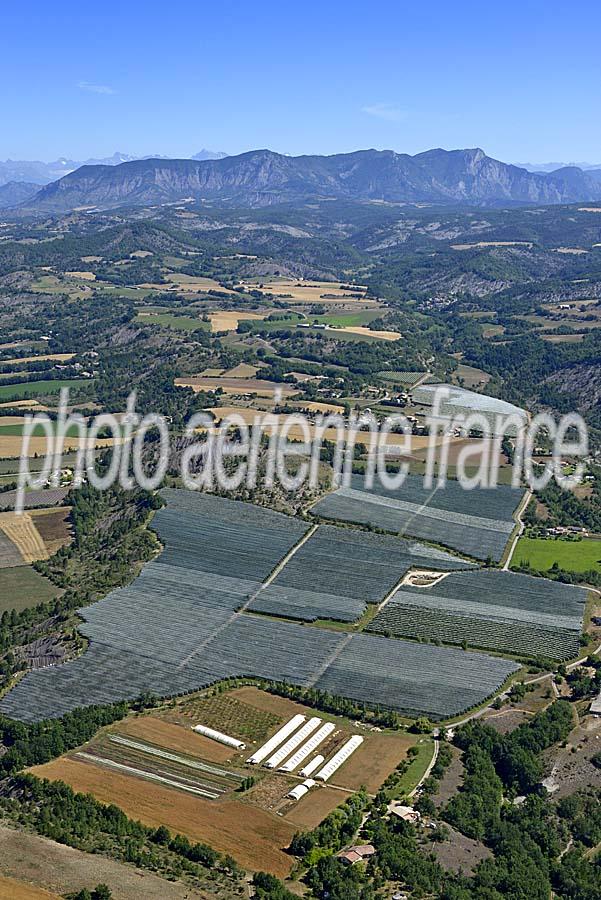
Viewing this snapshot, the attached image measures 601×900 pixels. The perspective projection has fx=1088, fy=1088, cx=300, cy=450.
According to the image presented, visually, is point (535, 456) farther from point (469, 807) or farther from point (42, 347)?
point (42, 347)

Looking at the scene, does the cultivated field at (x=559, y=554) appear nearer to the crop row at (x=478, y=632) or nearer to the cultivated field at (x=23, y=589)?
the crop row at (x=478, y=632)

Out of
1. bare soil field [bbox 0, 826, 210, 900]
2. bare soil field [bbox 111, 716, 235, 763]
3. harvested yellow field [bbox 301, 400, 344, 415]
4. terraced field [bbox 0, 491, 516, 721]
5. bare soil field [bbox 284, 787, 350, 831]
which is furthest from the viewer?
harvested yellow field [bbox 301, 400, 344, 415]

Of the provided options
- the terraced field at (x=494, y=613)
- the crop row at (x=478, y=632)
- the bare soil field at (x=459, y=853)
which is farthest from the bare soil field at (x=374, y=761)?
the terraced field at (x=494, y=613)

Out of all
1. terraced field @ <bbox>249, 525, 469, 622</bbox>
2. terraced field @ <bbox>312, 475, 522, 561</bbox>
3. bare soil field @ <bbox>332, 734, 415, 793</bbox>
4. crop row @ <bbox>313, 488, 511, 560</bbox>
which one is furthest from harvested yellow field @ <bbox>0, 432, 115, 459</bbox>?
bare soil field @ <bbox>332, 734, 415, 793</bbox>

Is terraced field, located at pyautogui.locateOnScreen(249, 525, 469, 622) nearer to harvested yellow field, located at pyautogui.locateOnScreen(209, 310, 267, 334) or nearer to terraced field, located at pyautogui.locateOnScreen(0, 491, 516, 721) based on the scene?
terraced field, located at pyautogui.locateOnScreen(0, 491, 516, 721)

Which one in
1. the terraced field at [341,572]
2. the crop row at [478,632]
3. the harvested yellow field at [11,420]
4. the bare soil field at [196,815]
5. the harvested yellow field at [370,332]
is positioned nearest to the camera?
the bare soil field at [196,815]

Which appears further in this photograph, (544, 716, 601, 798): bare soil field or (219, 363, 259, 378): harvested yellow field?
(219, 363, 259, 378): harvested yellow field
